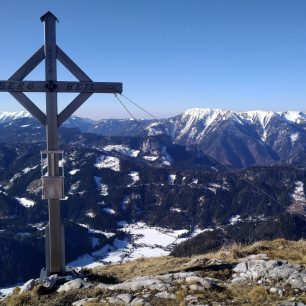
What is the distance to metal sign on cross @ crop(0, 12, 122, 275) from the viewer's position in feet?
58.6

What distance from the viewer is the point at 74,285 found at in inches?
655

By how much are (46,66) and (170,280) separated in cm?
950

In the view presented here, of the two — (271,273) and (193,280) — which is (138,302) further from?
(271,273)

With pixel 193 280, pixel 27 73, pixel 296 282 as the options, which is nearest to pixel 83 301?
pixel 193 280

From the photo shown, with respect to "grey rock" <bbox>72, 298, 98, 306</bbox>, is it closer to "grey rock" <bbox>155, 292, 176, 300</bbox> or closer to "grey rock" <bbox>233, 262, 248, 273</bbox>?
"grey rock" <bbox>155, 292, 176, 300</bbox>

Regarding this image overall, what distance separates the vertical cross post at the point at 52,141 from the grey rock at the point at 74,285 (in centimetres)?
153

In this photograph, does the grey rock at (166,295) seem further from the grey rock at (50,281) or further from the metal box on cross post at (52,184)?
the metal box on cross post at (52,184)

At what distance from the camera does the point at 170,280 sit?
1656 centimetres

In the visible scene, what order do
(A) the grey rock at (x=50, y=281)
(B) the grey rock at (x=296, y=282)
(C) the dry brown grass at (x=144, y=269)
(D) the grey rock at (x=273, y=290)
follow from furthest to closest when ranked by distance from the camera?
(C) the dry brown grass at (x=144, y=269), (A) the grey rock at (x=50, y=281), (B) the grey rock at (x=296, y=282), (D) the grey rock at (x=273, y=290)

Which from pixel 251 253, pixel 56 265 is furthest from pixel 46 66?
pixel 251 253

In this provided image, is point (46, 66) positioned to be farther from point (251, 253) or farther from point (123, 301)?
point (251, 253)

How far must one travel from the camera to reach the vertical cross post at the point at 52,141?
17844 mm

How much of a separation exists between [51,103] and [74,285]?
23.0 feet

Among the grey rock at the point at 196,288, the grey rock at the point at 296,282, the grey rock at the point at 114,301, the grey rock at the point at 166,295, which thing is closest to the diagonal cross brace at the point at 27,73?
the grey rock at the point at 114,301
